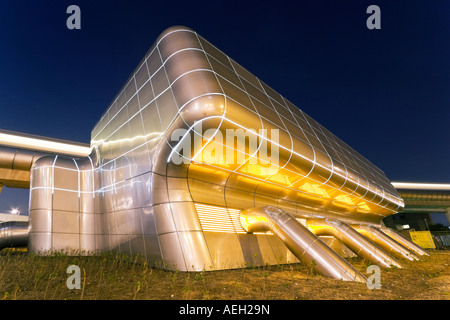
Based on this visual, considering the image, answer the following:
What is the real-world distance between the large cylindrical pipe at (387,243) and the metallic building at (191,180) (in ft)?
0.24

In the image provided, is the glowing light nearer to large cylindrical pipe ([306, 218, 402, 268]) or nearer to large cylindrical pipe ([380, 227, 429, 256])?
large cylindrical pipe ([306, 218, 402, 268])

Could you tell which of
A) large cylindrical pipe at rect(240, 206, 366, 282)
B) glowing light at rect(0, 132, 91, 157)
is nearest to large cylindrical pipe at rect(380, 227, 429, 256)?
large cylindrical pipe at rect(240, 206, 366, 282)

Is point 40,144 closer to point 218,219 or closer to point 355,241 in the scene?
point 218,219

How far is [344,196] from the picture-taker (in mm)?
17906

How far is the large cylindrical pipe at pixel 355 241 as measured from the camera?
1116 cm

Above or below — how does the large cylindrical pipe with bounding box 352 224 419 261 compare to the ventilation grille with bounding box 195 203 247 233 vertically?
below

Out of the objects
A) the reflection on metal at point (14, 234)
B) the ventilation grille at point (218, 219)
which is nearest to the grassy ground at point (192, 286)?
the ventilation grille at point (218, 219)

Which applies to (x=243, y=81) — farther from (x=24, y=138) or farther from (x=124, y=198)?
(x=24, y=138)

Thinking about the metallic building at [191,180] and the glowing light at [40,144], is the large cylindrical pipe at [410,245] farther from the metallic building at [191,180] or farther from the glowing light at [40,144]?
the glowing light at [40,144]

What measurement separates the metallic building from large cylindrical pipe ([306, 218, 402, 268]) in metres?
0.05

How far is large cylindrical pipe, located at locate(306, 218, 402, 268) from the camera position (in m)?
11.2

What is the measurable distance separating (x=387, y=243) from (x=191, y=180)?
43.7ft

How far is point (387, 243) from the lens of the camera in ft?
49.3
